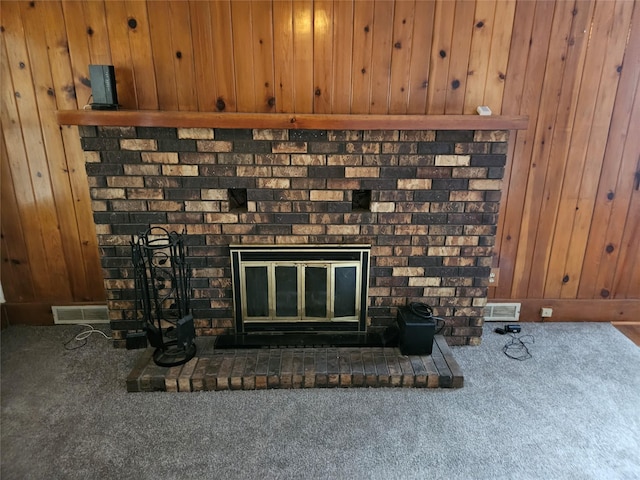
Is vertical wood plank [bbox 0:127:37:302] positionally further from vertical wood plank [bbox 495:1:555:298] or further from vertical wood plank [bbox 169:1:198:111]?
vertical wood plank [bbox 495:1:555:298]

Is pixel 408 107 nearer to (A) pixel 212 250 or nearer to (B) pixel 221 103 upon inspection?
(B) pixel 221 103

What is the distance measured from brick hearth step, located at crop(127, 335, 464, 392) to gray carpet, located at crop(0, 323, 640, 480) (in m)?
0.05

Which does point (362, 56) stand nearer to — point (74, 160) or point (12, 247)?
point (74, 160)

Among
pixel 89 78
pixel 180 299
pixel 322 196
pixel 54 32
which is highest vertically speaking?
pixel 54 32

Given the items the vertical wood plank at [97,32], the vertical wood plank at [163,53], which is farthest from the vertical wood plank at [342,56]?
the vertical wood plank at [97,32]

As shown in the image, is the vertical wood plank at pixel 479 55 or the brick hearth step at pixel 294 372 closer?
the brick hearth step at pixel 294 372

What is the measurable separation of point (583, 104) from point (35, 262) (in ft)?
12.2

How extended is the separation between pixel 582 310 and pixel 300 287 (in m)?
2.08

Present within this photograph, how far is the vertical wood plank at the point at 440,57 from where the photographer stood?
2316 mm

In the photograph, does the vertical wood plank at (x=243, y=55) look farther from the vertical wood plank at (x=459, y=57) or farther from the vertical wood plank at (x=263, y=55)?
the vertical wood plank at (x=459, y=57)

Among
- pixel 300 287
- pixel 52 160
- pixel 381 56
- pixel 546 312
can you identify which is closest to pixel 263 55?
pixel 381 56

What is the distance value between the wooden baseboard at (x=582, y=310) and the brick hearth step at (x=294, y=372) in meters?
0.94

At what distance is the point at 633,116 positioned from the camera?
8.51 ft

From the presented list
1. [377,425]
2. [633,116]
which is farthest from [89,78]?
[633,116]
